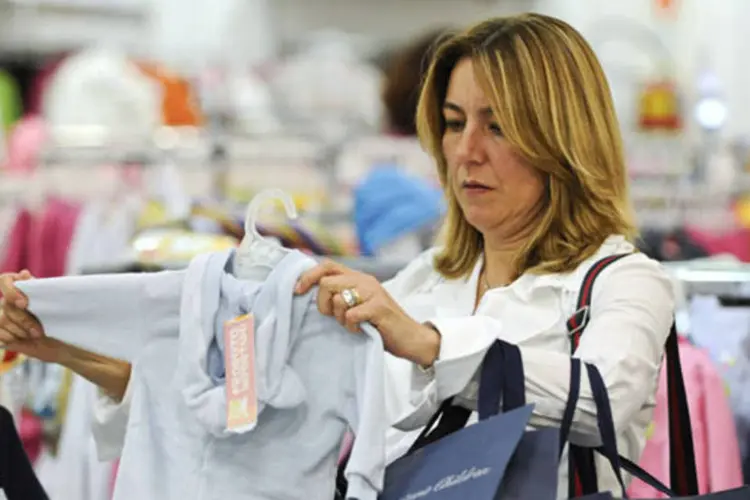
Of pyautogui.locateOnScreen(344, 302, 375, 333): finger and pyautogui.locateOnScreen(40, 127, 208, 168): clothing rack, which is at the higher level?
pyautogui.locateOnScreen(344, 302, 375, 333): finger

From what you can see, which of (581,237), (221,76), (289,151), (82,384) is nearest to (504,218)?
(581,237)

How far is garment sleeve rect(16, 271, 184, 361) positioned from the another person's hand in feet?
0.05

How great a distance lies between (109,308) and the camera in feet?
4.20

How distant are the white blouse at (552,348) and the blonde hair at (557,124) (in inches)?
1.5

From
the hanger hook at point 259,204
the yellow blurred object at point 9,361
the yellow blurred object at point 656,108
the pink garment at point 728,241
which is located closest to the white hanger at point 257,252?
the hanger hook at point 259,204

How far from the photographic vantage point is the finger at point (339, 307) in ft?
3.88

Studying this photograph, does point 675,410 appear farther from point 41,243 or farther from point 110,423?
point 41,243

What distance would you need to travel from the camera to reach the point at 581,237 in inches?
55.9

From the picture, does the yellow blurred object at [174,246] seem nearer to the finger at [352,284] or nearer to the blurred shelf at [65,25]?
the finger at [352,284]

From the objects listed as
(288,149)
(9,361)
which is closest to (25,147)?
(288,149)

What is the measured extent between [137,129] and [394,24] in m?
2.36

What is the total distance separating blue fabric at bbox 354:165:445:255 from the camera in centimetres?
269

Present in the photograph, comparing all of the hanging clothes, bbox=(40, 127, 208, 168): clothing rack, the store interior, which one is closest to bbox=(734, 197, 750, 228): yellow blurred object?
the store interior

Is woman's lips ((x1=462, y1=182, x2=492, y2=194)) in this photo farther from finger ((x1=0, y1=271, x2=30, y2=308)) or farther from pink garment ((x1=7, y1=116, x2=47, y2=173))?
pink garment ((x1=7, y1=116, x2=47, y2=173))
